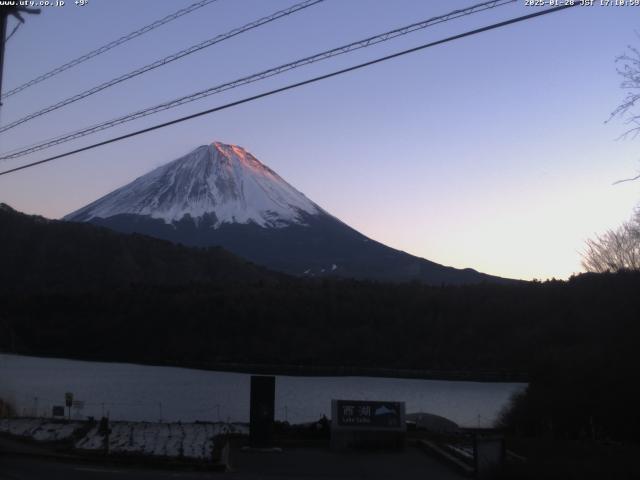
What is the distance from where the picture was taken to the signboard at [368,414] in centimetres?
1984

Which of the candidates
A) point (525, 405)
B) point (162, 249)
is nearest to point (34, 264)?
point (162, 249)

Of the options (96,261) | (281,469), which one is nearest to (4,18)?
(281,469)

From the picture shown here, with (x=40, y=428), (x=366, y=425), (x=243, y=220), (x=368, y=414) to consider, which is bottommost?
(x=40, y=428)

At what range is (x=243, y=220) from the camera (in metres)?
173

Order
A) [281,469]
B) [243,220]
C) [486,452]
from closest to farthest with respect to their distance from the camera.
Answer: [486,452] < [281,469] < [243,220]

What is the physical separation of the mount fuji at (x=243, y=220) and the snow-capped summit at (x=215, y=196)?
20cm

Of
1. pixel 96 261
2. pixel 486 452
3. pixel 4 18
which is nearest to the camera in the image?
pixel 4 18

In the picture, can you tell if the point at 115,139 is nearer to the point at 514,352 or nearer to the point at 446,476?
the point at 446,476

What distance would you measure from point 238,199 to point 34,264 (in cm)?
6999

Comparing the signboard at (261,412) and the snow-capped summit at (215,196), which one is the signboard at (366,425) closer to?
the signboard at (261,412)

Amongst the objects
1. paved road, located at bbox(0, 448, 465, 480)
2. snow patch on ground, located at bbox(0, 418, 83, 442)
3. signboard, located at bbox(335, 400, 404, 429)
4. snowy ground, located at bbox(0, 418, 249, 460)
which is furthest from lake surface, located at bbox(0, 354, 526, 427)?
paved road, located at bbox(0, 448, 465, 480)

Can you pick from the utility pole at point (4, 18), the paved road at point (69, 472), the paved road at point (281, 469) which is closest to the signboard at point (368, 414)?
the paved road at point (281, 469)

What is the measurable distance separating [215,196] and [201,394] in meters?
134

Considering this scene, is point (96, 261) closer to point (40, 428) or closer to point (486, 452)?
point (40, 428)
